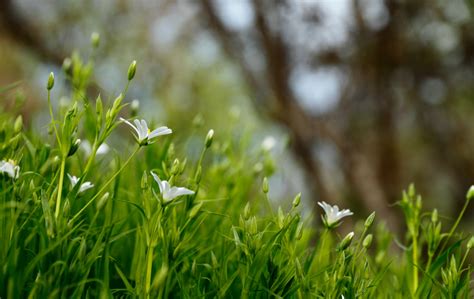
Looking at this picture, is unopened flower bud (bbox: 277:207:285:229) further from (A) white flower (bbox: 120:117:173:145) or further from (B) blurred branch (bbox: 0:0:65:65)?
(B) blurred branch (bbox: 0:0:65:65)

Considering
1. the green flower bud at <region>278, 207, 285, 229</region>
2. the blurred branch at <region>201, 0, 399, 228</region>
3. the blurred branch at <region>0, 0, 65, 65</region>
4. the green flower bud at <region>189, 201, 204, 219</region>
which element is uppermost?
the green flower bud at <region>189, 201, 204, 219</region>

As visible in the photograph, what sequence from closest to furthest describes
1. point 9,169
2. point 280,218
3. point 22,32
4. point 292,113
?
point 9,169
point 280,218
point 292,113
point 22,32

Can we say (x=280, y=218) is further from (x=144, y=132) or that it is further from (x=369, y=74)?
(x=369, y=74)

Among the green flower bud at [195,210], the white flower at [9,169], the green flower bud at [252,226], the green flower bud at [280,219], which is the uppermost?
the white flower at [9,169]

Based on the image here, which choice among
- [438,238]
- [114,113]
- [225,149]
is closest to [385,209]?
[225,149]

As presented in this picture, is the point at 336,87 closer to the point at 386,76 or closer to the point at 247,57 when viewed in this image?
the point at 386,76

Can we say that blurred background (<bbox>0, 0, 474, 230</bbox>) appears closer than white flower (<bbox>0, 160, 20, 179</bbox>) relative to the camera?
No

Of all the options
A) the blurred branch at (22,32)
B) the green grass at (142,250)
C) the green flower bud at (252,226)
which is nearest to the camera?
the green grass at (142,250)

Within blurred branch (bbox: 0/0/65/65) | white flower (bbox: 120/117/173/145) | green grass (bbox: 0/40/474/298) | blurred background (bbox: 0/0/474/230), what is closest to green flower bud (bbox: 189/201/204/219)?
green grass (bbox: 0/40/474/298)

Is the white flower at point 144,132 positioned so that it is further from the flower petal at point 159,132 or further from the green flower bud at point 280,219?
the green flower bud at point 280,219

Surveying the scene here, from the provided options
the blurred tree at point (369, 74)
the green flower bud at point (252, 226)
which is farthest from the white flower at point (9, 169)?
the blurred tree at point (369, 74)

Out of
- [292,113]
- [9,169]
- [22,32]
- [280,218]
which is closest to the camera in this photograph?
[9,169]

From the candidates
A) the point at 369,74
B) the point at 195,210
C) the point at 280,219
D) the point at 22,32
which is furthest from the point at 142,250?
the point at 22,32
